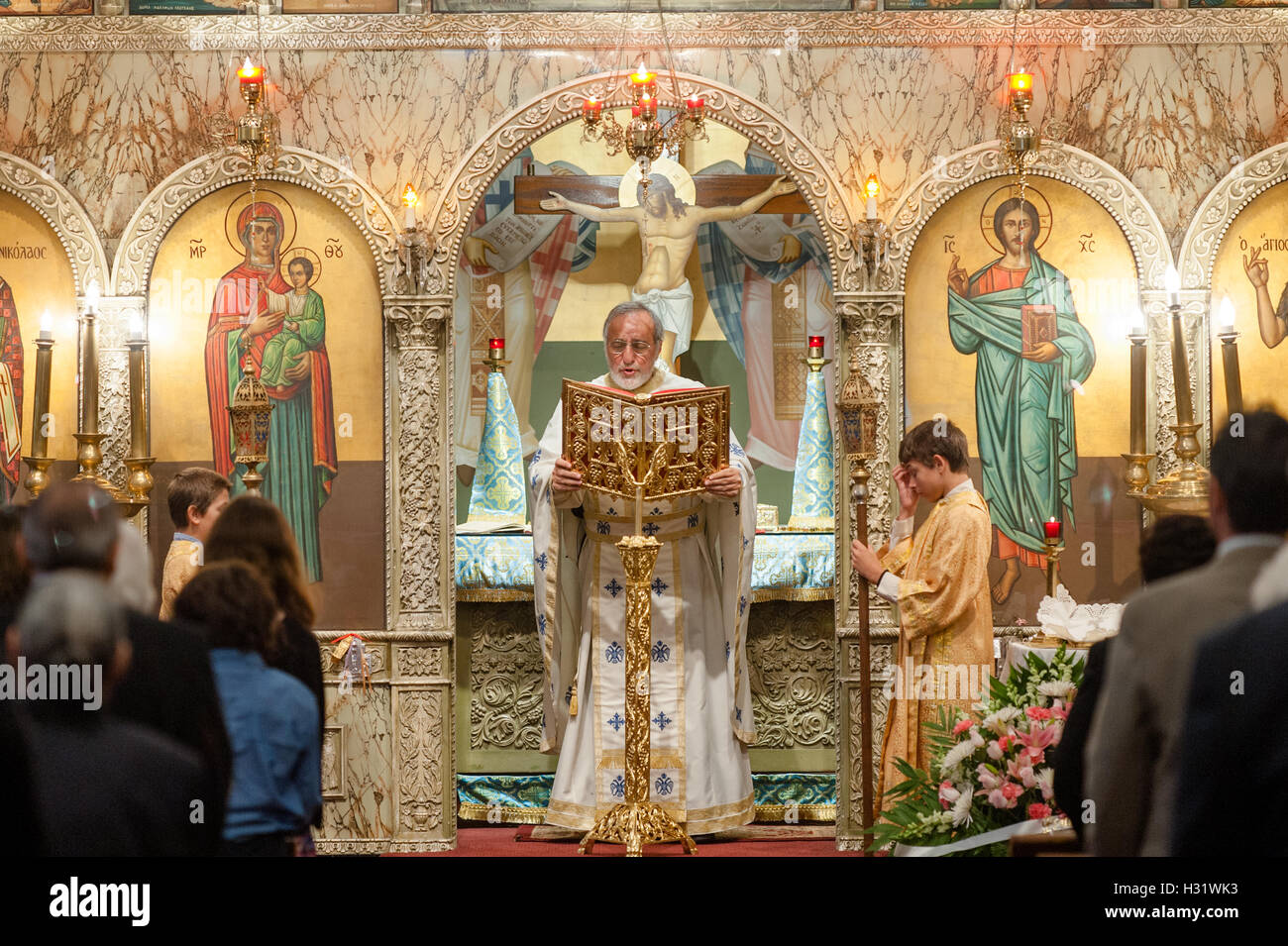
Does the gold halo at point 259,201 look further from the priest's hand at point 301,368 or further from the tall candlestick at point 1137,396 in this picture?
the tall candlestick at point 1137,396

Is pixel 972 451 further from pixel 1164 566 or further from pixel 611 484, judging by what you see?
pixel 1164 566

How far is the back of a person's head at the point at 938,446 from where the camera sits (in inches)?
229

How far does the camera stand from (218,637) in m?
3.22

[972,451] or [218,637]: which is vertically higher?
[972,451]

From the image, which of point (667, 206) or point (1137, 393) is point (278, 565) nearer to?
point (1137, 393)

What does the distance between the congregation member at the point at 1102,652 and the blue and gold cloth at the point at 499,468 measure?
5.43 metres

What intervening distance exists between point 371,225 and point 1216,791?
5.84 metres

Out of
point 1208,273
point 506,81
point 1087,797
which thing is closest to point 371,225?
point 506,81

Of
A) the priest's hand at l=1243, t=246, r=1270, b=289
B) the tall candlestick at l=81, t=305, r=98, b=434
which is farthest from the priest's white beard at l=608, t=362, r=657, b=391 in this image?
the priest's hand at l=1243, t=246, r=1270, b=289

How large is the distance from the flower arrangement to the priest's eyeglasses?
293 centimetres

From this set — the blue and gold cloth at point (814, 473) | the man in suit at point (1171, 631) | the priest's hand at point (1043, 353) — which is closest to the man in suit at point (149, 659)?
the man in suit at point (1171, 631)

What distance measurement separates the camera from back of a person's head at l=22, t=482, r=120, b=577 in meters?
3.26

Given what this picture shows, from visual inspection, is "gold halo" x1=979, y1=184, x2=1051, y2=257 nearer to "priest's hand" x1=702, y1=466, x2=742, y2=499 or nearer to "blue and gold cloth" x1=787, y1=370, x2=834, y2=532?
"blue and gold cloth" x1=787, y1=370, x2=834, y2=532
